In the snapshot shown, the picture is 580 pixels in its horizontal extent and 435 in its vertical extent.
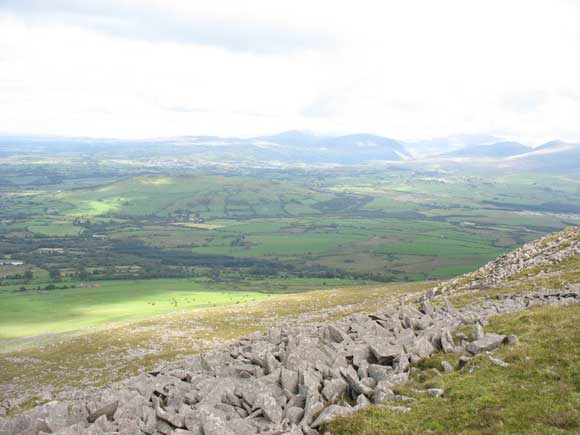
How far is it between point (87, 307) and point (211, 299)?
33350mm

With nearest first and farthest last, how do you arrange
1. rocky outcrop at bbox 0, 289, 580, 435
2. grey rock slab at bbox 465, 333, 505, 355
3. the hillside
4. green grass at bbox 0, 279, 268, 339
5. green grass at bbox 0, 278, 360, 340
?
the hillside, rocky outcrop at bbox 0, 289, 580, 435, grey rock slab at bbox 465, 333, 505, 355, green grass at bbox 0, 279, 268, 339, green grass at bbox 0, 278, 360, 340

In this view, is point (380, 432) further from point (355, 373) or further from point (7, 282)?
point (7, 282)

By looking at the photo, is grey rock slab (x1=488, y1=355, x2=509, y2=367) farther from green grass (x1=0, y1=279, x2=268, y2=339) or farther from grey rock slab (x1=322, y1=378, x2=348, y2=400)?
green grass (x1=0, y1=279, x2=268, y2=339)

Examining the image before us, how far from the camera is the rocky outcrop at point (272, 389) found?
21.4m

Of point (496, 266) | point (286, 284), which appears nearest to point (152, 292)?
point (286, 284)

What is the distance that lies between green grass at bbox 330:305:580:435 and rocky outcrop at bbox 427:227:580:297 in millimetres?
38432

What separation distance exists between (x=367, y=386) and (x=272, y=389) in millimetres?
5085

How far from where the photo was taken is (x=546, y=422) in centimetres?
1806

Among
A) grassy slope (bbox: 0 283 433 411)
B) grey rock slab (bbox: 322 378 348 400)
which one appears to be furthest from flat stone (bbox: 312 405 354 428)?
grassy slope (bbox: 0 283 433 411)

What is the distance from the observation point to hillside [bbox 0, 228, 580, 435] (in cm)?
1981

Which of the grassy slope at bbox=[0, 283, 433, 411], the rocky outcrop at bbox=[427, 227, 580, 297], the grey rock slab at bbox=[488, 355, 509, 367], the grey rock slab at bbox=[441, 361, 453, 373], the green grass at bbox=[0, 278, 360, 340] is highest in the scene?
the grey rock slab at bbox=[488, 355, 509, 367]

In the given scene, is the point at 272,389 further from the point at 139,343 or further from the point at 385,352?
the point at 139,343

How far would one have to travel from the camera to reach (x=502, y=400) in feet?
66.6

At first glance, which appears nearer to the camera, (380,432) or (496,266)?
(380,432)
